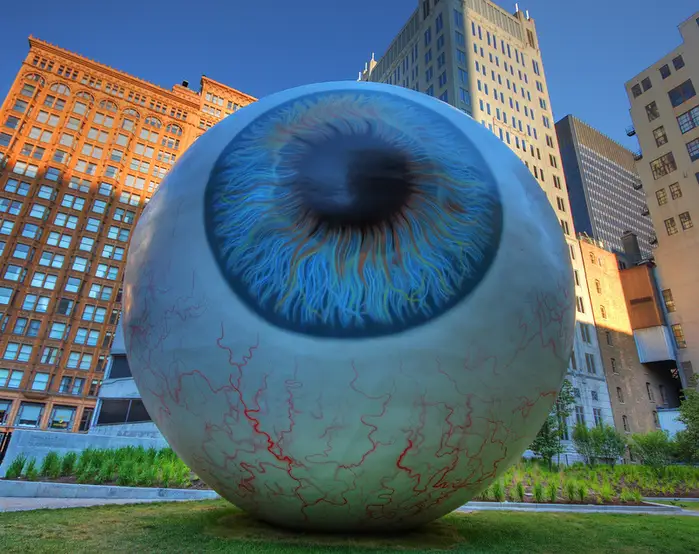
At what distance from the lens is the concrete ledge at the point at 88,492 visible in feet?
31.9

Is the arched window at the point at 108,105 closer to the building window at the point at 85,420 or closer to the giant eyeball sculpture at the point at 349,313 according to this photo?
the building window at the point at 85,420

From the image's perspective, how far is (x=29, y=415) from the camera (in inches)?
1900

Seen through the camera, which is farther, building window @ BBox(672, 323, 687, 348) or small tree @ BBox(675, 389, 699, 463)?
building window @ BBox(672, 323, 687, 348)

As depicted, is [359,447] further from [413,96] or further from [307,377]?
[413,96]

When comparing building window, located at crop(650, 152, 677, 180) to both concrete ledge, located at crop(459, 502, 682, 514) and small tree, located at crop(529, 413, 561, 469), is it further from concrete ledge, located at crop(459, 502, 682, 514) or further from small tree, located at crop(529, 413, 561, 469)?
concrete ledge, located at crop(459, 502, 682, 514)

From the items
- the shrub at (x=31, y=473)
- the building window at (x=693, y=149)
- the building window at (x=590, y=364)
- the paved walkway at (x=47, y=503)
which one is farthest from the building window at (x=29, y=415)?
the building window at (x=693, y=149)

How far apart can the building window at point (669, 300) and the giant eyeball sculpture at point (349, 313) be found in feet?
173

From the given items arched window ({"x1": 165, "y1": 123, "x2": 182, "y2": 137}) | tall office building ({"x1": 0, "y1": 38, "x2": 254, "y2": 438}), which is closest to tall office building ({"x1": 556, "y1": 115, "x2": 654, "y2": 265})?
arched window ({"x1": 165, "y1": 123, "x2": 182, "y2": 137})

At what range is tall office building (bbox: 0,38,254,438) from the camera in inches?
1970

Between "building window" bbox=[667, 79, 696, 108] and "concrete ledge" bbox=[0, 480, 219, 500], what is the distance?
2290 inches

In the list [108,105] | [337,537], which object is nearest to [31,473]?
[337,537]

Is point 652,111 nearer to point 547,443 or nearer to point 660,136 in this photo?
point 660,136

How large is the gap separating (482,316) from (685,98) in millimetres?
58096

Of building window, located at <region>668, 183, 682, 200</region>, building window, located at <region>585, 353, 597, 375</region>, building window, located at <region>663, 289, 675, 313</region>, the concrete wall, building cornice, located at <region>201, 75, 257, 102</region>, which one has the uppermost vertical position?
building cornice, located at <region>201, 75, 257, 102</region>
